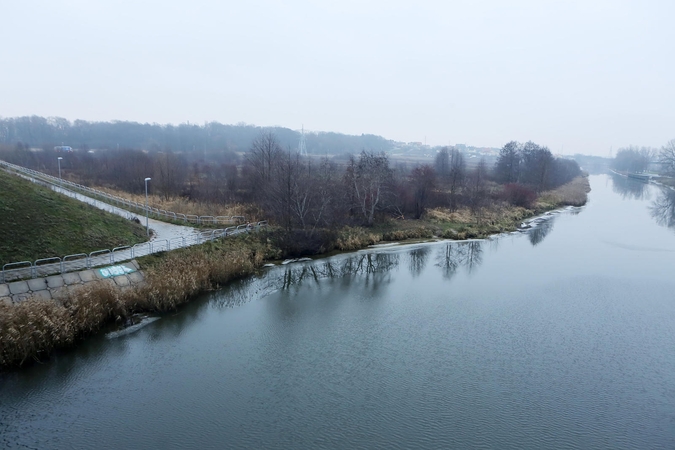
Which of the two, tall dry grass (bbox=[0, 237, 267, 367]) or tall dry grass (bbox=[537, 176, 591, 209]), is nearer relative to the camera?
tall dry grass (bbox=[0, 237, 267, 367])

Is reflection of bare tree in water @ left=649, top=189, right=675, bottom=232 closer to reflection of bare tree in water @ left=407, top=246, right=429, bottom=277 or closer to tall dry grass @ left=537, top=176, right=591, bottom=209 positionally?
tall dry grass @ left=537, top=176, right=591, bottom=209

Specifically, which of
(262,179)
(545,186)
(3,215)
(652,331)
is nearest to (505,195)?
(545,186)

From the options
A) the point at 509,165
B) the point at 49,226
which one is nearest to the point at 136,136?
the point at 509,165

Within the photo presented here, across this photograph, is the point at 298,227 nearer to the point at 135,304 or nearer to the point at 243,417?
the point at 135,304

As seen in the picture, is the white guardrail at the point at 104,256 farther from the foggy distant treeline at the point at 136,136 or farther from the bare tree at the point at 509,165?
the foggy distant treeline at the point at 136,136

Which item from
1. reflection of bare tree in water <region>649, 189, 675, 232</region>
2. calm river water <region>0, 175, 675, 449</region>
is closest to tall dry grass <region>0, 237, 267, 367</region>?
calm river water <region>0, 175, 675, 449</region>

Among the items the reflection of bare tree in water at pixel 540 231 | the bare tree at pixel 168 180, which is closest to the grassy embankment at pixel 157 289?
the reflection of bare tree in water at pixel 540 231
